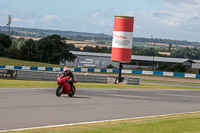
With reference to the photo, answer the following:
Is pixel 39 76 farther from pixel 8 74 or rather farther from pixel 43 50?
pixel 43 50

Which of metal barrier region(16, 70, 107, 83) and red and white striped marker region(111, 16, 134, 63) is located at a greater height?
red and white striped marker region(111, 16, 134, 63)

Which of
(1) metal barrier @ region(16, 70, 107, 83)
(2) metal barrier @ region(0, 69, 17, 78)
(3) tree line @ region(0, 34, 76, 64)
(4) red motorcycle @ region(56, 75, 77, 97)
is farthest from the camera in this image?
(3) tree line @ region(0, 34, 76, 64)

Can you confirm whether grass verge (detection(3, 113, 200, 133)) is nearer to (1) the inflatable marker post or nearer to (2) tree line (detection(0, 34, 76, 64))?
(1) the inflatable marker post

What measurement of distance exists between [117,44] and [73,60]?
243 feet

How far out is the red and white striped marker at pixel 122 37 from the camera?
42562 mm

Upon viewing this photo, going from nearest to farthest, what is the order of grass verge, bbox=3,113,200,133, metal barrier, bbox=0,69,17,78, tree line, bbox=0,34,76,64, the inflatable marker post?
grass verge, bbox=3,113,200,133 < metal barrier, bbox=0,69,17,78 < the inflatable marker post < tree line, bbox=0,34,76,64

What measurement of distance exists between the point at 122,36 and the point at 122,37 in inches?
4.7

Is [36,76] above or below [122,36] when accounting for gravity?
below

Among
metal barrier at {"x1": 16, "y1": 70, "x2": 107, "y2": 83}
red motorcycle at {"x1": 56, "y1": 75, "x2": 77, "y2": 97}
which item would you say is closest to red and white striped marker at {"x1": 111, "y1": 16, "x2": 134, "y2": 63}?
metal barrier at {"x1": 16, "y1": 70, "x2": 107, "y2": 83}

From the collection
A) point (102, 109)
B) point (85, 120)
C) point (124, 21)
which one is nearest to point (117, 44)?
point (124, 21)

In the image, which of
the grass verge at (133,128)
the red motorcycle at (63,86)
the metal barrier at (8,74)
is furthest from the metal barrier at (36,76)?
the grass verge at (133,128)

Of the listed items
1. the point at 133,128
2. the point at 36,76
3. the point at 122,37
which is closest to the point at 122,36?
the point at 122,37

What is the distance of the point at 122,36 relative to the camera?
4300 cm

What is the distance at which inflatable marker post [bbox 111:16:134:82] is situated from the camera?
42.6m
